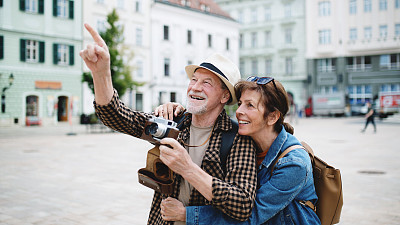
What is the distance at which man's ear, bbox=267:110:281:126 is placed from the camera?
233 cm

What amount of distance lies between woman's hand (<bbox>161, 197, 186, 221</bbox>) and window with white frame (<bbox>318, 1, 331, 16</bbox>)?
46.7 m

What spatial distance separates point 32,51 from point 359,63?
33.7m

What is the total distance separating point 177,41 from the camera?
40562 millimetres

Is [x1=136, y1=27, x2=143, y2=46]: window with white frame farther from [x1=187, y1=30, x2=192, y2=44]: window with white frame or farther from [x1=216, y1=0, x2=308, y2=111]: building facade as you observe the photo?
[x1=216, y1=0, x2=308, y2=111]: building facade

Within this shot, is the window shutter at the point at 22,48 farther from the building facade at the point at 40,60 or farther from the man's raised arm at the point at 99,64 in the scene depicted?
the man's raised arm at the point at 99,64

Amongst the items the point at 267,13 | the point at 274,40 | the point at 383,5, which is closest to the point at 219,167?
the point at 383,5

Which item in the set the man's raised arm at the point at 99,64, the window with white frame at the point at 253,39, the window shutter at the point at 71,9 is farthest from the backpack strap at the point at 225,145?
the window with white frame at the point at 253,39

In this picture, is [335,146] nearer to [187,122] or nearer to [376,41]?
[187,122]

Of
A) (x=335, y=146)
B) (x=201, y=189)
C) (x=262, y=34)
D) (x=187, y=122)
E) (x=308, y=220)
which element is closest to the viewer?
(x=201, y=189)

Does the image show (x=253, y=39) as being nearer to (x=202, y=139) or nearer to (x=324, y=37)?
(x=324, y=37)

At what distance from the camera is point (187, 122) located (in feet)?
8.45

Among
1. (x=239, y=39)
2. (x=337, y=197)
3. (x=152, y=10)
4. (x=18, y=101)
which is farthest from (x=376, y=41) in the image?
(x=337, y=197)

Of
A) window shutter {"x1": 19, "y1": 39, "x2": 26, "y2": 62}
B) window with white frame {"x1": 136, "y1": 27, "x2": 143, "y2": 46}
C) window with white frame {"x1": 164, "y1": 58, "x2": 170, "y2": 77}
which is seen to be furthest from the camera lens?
window with white frame {"x1": 164, "y1": 58, "x2": 170, "y2": 77}

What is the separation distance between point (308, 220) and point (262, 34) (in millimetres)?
48922
